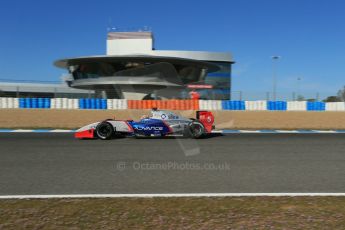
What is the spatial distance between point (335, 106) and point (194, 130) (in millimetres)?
11276

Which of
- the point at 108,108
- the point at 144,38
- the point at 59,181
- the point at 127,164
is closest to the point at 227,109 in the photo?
the point at 108,108

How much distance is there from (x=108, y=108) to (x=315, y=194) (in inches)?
588

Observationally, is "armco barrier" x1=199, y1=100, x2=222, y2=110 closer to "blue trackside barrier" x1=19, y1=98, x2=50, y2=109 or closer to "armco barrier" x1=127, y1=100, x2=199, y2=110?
"armco barrier" x1=127, y1=100, x2=199, y2=110

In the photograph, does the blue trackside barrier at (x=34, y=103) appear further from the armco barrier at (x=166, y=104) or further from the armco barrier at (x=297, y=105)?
the armco barrier at (x=297, y=105)

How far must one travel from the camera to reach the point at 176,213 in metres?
3.82

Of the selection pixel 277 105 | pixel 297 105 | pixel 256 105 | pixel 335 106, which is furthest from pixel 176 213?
pixel 335 106

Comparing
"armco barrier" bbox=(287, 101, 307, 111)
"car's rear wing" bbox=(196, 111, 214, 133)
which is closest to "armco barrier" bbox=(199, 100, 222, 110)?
"armco barrier" bbox=(287, 101, 307, 111)

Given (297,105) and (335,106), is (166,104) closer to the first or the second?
(297,105)

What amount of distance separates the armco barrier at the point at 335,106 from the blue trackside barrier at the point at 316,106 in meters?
0.22

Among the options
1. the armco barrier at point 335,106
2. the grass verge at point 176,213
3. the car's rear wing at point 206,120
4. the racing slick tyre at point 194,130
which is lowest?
the grass verge at point 176,213

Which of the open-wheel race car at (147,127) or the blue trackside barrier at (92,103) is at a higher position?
the blue trackside barrier at (92,103)

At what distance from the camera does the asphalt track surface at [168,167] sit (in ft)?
17.3

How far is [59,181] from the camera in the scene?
18.4 ft

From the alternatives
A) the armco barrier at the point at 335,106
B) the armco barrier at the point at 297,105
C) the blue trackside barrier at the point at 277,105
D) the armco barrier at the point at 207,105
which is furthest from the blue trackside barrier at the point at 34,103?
the armco barrier at the point at 335,106
